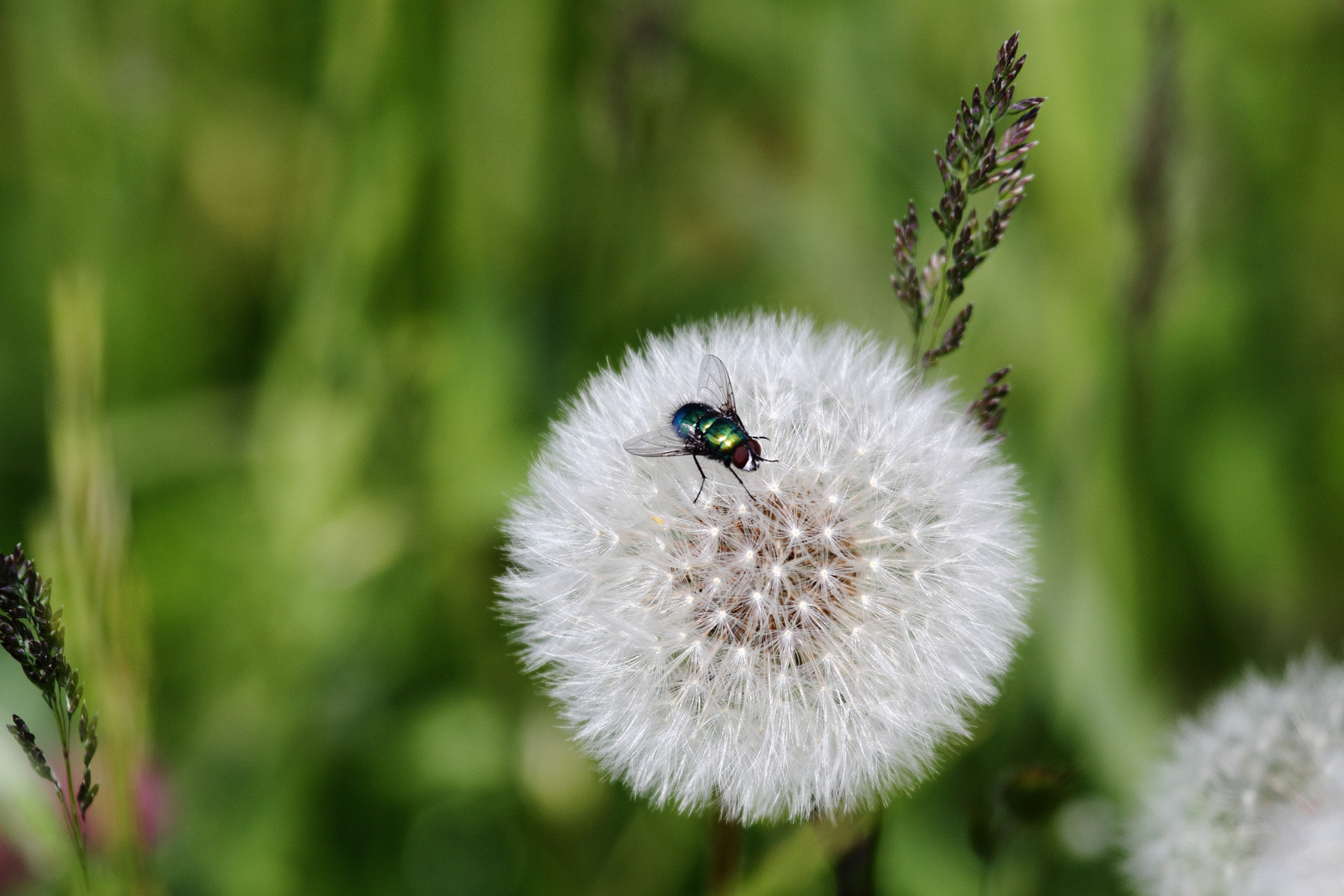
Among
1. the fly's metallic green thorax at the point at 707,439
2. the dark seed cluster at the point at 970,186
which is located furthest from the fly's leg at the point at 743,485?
the dark seed cluster at the point at 970,186

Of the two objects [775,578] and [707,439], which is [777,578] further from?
[707,439]

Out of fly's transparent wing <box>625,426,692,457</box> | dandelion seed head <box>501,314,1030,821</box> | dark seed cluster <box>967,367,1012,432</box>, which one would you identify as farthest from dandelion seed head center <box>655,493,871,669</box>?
dark seed cluster <box>967,367,1012,432</box>

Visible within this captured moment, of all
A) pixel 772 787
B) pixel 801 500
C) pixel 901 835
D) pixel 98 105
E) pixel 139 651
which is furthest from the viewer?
pixel 98 105

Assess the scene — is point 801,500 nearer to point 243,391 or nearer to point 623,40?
point 623,40

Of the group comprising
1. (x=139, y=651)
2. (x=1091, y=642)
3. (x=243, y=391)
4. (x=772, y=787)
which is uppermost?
(x=243, y=391)

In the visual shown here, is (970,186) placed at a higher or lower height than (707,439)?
higher

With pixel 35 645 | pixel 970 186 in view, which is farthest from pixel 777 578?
pixel 35 645

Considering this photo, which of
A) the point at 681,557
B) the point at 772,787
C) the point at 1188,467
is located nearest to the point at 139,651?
the point at 681,557

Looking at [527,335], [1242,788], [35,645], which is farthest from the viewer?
[527,335]
